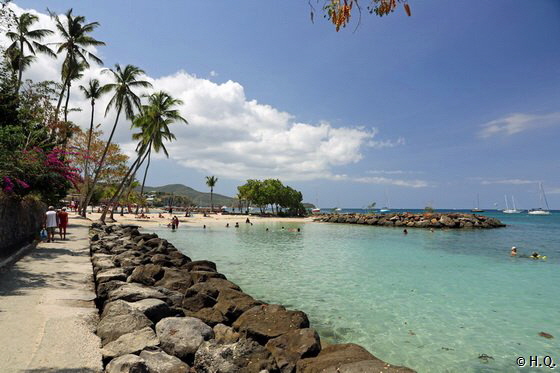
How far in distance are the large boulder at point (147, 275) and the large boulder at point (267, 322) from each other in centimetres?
399

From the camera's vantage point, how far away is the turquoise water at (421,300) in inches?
287

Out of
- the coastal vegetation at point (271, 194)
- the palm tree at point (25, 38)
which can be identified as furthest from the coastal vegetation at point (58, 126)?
the coastal vegetation at point (271, 194)

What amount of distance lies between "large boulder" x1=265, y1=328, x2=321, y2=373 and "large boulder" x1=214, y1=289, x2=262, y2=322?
167 centimetres

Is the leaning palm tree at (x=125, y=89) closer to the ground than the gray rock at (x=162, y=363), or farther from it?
farther from it

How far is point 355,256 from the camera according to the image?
2092cm

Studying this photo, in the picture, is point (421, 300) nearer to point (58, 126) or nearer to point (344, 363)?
point (344, 363)

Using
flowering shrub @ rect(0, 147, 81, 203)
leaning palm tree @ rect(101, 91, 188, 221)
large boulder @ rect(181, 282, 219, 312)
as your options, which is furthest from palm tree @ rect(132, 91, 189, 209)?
large boulder @ rect(181, 282, 219, 312)

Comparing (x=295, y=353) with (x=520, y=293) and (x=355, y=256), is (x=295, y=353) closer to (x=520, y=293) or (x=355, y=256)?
(x=520, y=293)

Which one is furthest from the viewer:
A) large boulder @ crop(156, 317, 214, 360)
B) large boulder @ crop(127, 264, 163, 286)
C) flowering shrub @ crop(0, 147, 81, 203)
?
flowering shrub @ crop(0, 147, 81, 203)

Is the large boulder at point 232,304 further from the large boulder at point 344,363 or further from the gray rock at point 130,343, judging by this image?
the large boulder at point 344,363

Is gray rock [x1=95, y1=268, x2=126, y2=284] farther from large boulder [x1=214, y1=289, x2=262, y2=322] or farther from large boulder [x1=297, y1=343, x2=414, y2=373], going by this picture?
large boulder [x1=297, y1=343, x2=414, y2=373]

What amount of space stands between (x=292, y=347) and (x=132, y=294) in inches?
157

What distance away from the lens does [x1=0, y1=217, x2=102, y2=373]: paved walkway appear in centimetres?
435

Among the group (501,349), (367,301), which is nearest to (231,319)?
(367,301)
